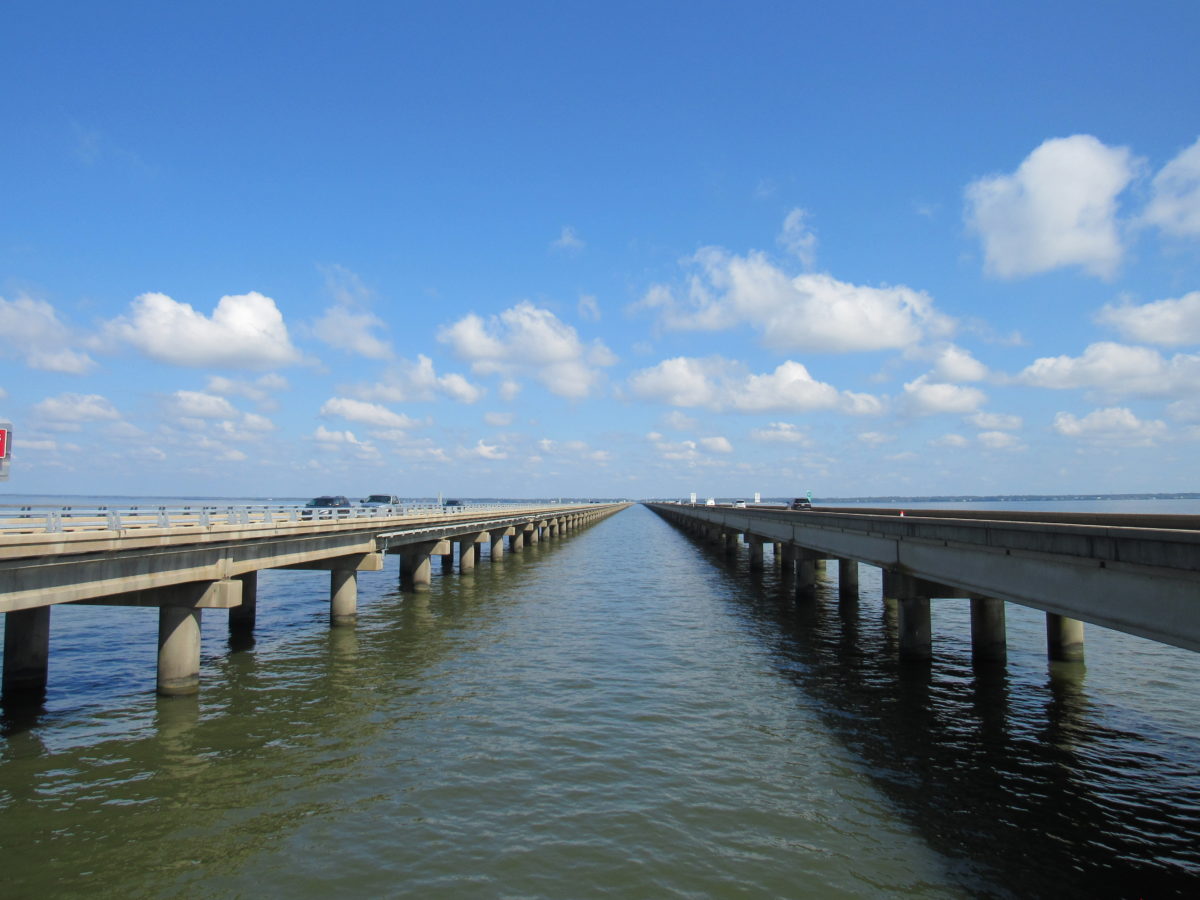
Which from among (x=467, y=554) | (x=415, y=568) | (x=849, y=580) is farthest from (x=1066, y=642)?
(x=467, y=554)

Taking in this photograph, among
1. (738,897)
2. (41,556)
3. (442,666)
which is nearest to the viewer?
(738,897)

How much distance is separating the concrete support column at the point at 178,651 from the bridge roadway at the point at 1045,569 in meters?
20.4

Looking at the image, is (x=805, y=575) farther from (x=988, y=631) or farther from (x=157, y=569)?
(x=157, y=569)

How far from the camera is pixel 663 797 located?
12.6 meters

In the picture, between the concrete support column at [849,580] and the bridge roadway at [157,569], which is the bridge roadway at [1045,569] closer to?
the concrete support column at [849,580]

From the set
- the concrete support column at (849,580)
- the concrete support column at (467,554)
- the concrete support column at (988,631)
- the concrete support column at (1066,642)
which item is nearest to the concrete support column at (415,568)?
the concrete support column at (467,554)

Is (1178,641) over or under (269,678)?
over

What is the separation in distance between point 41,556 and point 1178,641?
70.3 ft

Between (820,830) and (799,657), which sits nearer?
(820,830)

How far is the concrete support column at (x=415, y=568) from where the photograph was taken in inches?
1624

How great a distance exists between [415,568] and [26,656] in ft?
76.4

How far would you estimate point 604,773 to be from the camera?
13680 mm

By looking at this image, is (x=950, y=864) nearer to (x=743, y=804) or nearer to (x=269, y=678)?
(x=743, y=804)

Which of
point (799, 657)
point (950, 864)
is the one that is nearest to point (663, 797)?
point (950, 864)
